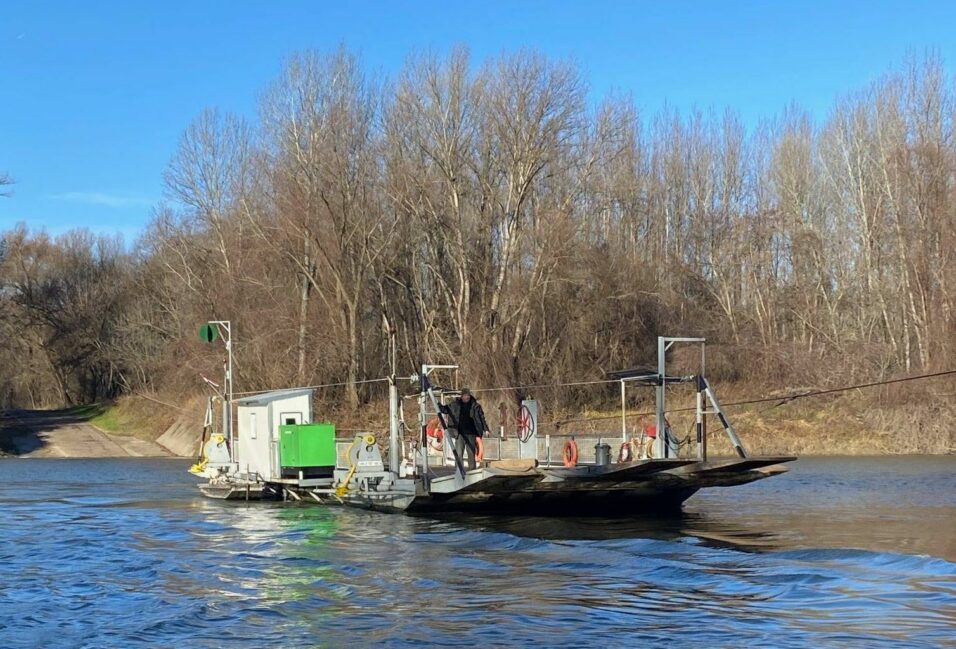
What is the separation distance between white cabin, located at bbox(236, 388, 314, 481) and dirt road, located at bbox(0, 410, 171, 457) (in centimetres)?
3035

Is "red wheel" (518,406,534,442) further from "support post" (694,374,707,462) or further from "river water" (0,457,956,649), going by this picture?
"support post" (694,374,707,462)

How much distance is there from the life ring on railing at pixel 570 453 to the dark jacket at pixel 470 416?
2.12 m

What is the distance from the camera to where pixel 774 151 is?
6956 cm

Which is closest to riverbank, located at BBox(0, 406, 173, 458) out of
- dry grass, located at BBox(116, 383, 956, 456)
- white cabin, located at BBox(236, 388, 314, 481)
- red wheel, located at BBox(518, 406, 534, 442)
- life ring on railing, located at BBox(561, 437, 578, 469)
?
dry grass, located at BBox(116, 383, 956, 456)

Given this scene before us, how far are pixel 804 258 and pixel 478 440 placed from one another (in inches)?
1694

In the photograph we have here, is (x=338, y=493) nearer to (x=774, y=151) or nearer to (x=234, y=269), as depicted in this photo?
(x=234, y=269)

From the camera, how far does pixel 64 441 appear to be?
68.1 meters

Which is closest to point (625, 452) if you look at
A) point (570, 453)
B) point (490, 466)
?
point (570, 453)

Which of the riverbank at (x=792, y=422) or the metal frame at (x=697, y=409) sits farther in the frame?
the riverbank at (x=792, y=422)

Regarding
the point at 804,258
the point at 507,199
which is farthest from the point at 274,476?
the point at 804,258

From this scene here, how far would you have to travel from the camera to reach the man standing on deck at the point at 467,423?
26531mm

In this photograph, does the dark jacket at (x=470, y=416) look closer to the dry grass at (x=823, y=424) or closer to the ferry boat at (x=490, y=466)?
the ferry boat at (x=490, y=466)

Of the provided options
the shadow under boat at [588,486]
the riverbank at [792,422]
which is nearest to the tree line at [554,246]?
the riverbank at [792,422]

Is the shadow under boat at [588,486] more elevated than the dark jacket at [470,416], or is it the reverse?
the dark jacket at [470,416]
